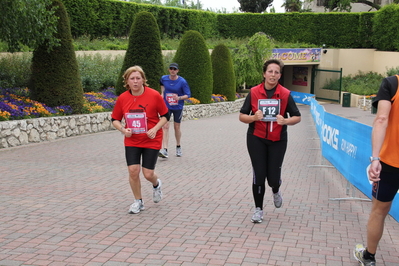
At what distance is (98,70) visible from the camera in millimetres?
18312

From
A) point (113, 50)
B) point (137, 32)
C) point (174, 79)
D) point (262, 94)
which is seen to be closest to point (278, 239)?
point (262, 94)

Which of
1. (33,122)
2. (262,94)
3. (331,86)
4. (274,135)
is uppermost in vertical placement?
(262,94)

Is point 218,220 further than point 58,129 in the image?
No

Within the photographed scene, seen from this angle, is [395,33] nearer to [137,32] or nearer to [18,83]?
[137,32]

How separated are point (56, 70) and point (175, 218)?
27.3ft

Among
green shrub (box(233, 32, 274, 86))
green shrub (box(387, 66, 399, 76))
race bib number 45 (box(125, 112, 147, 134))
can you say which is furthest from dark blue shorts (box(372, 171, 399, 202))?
green shrub (box(387, 66, 399, 76))

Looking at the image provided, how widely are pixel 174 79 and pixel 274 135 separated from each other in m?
4.77

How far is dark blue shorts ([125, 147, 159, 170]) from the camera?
18.2 feet

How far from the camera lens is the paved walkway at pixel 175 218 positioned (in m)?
4.38

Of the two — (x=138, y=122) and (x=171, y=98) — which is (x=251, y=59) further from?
(x=138, y=122)

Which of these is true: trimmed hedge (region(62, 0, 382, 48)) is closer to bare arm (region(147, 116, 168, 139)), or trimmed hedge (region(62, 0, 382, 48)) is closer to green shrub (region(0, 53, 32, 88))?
green shrub (region(0, 53, 32, 88))

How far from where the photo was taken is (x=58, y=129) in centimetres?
1219

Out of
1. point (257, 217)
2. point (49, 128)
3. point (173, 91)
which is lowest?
point (49, 128)

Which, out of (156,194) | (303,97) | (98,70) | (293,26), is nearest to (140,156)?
(156,194)
